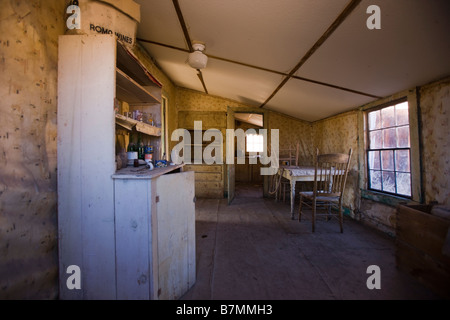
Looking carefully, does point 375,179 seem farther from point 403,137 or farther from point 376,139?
point 403,137

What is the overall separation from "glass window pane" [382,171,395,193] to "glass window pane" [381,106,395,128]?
75 cm

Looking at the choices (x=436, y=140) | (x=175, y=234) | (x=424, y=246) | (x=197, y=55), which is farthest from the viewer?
(x=197, y=55)

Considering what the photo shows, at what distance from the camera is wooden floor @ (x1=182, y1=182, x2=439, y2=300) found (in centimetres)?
159

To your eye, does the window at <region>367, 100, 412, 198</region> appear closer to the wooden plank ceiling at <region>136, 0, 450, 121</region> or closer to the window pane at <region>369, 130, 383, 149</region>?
the window pane at <region>369, 130, 383, 149</region>

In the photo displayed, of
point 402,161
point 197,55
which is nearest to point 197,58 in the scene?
point 197,55

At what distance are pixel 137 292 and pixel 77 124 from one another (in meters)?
1.16

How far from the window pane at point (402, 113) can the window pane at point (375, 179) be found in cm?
85

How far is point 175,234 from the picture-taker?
1.47 metres

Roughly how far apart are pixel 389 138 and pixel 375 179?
71 centimetres

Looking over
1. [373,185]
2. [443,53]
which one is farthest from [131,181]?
[373,185]

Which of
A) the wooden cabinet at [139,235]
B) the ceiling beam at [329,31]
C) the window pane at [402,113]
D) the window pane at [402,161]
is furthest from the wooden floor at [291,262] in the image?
the ceiling beam at [329,31]

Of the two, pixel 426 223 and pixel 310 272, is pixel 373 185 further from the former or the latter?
pixel 310 272

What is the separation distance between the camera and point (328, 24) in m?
1.67

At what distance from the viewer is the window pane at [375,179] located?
3.08 m
